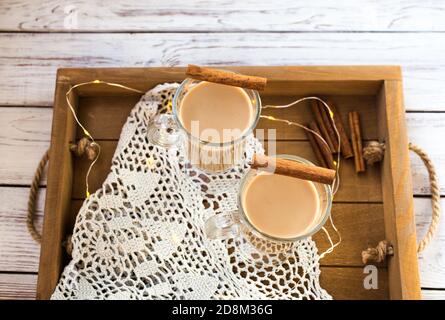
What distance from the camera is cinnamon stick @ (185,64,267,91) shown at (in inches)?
39.7

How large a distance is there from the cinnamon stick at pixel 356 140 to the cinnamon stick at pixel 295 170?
0.17 meters

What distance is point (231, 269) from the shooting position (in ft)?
3.48

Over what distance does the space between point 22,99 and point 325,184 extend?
884mm

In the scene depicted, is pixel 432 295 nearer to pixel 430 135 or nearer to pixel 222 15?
pixel 430 135

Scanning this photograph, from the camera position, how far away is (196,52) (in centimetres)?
144

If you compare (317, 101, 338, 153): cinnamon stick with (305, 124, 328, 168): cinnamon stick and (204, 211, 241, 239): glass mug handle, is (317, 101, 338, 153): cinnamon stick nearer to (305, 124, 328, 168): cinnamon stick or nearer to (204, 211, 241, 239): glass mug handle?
(305, 124, 328, 168): cinnamon stick

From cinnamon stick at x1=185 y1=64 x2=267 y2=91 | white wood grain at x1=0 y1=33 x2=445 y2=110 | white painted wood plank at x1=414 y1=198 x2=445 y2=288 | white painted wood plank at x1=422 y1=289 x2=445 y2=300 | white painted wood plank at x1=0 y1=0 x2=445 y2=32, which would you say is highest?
white painted wood plank at x1=0 y1=0 x2=445 y2=32

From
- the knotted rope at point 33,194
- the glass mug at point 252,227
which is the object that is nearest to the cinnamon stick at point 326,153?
the glass mug at point 252,227

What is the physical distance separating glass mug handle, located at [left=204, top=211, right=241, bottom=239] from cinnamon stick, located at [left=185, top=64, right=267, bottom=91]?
260 millimetres

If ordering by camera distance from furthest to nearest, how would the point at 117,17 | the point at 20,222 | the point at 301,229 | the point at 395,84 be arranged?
1. the point at 117,17
2. the point at 20,222
3. the point at 395,84
4. the point at 301,229

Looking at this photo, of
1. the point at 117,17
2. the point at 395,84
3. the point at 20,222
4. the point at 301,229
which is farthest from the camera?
the point at 117,17

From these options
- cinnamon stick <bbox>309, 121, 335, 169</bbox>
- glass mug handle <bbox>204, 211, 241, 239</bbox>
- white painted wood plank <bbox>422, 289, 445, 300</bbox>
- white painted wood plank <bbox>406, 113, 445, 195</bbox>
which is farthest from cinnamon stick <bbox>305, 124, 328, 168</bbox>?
white painted wood plank <bbox>422, 289, 445, 300</bbox>
